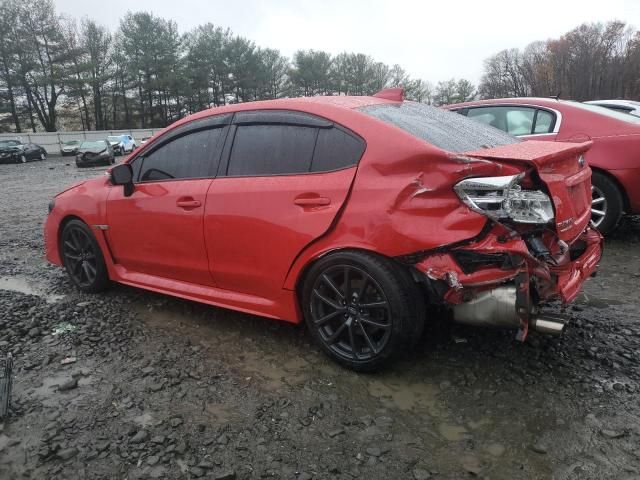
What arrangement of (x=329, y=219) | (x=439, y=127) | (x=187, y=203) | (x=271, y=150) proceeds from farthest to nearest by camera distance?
(x=187, y=203), (x=271, y=150), (x=439, y=127), (x=329, y=219)

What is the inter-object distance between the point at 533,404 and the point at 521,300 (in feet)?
1.87

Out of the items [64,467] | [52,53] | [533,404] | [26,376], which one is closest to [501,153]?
[533,404]

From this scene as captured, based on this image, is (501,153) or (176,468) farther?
(501,153)

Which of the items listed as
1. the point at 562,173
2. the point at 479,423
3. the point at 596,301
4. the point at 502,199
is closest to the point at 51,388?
the point at 479,423

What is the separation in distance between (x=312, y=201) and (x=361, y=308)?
2.21 ft

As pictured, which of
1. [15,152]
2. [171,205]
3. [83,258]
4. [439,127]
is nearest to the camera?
[439,127]

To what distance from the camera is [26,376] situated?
3.04 m

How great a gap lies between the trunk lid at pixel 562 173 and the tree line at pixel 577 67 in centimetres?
5612

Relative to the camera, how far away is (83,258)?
14.5 ft

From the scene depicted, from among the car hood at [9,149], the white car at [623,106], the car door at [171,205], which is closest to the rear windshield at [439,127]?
the car door at [171,205]

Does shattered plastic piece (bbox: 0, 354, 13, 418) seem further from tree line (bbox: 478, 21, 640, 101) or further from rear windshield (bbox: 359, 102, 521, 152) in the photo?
tree line (bbox: 478, 21, 640, 101)

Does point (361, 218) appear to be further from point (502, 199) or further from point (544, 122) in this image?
point (544, 122)

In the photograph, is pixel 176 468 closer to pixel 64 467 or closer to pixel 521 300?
pixel 64 467

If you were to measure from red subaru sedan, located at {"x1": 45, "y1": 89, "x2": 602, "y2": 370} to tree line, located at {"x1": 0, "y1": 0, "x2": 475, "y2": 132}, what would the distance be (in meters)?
50.0
